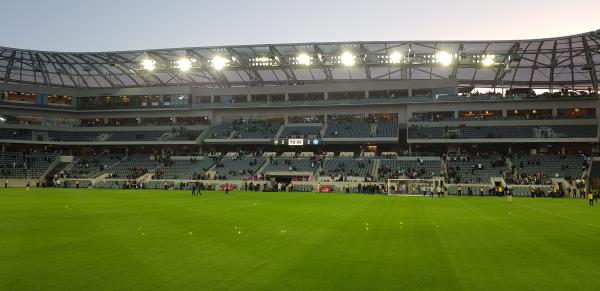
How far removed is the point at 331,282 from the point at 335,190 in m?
50.9

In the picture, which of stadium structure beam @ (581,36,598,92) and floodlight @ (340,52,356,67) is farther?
floodlight @ (340,52,356,67)

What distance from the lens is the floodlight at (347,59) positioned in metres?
61.6

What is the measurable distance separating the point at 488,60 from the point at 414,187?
18449 mm

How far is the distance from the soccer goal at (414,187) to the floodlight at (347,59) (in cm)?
1597

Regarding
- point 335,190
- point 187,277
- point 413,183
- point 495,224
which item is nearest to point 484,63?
point 413,183

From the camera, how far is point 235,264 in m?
12.2

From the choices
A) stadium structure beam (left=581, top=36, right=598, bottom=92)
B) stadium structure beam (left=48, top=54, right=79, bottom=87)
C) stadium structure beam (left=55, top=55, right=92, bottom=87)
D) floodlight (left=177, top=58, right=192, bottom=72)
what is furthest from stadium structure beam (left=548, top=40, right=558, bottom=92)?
stadium structure beam (left=48, top=54, right=79, bottom=87)

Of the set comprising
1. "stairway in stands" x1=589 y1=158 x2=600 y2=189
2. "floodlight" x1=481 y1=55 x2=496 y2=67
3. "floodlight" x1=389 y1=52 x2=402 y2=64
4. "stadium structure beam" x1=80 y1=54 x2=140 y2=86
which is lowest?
"stairway in stands" x1=589 y1=158 x2=600 y2=189

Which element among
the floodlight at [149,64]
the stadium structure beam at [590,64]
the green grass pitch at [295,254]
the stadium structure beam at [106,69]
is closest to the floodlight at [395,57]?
the stadium structure beam at [590,64]

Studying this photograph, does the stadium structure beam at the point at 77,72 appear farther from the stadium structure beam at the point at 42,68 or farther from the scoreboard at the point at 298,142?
the scoreboard at the point at 298,142

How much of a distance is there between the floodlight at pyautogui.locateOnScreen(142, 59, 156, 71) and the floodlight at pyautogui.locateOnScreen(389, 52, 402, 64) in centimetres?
3193

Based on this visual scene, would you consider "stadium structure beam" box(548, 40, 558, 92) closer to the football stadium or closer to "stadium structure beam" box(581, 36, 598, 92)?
the football stadium

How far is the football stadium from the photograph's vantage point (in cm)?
1224

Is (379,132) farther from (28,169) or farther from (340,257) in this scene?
(340,257)
